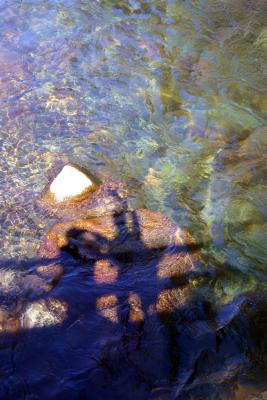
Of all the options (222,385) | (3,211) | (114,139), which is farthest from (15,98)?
(222,385)

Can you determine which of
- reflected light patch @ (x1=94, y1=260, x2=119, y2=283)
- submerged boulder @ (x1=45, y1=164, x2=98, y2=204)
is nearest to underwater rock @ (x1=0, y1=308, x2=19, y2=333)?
reflected light patch @ (x1=94, y1=260, x2=119, y2=283)

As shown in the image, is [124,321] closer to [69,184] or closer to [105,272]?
[105,272]

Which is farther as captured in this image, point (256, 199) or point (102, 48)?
point (102, 48)

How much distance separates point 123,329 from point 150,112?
3.45 meters

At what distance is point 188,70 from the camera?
255 inches

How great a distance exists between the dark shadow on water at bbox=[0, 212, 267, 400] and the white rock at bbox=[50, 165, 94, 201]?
26.2 inches

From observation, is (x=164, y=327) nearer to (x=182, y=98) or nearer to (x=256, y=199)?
(x=256, y=199)

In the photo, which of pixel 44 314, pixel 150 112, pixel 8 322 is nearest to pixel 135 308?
pixel 44 314

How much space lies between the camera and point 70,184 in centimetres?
468

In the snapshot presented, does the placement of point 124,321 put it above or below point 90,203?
below

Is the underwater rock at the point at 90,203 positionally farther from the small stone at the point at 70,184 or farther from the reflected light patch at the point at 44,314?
the reflected light patch at the point at 44,314

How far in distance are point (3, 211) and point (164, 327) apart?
235 cm

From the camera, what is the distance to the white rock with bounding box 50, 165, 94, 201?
4.65m

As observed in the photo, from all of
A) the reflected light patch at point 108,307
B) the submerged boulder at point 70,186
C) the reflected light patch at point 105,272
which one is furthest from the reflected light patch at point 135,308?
the submerged boulder at point 70,186
